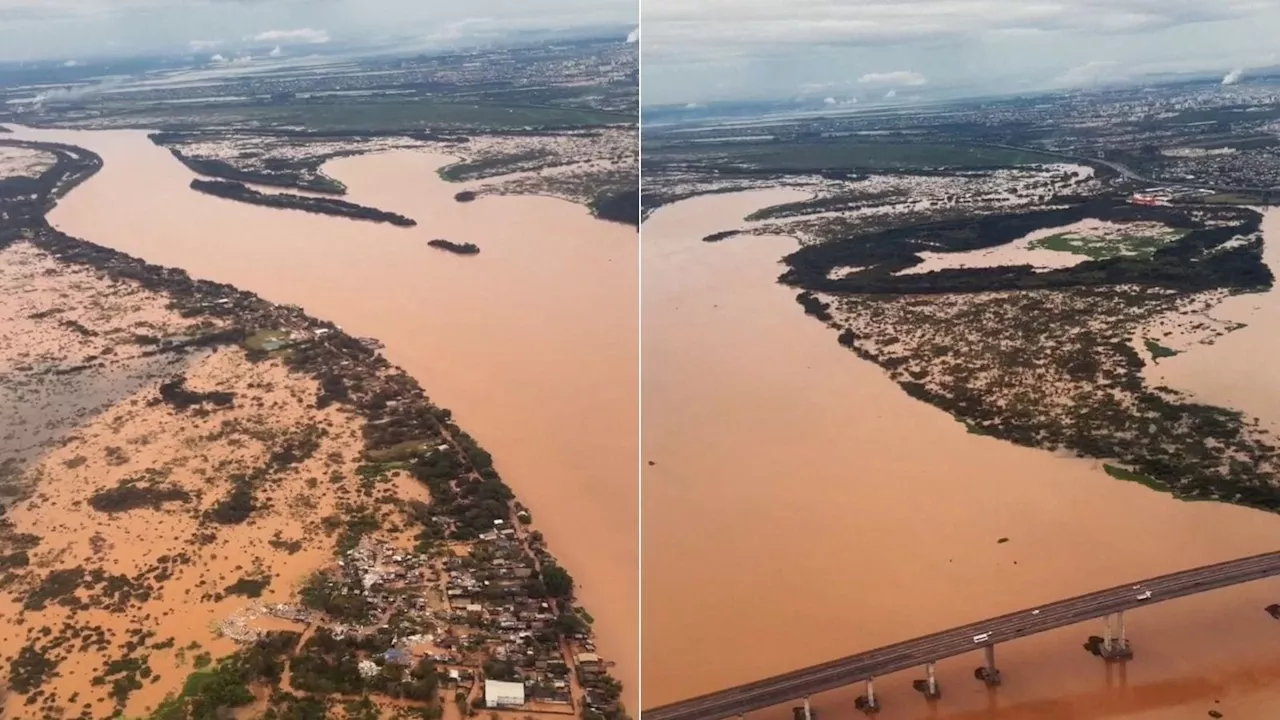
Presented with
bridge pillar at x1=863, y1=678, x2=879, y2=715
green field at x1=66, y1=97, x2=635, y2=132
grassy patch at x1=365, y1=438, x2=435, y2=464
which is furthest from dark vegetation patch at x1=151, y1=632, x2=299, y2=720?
green field at x1=66, y1=97, x2=635, y2=132

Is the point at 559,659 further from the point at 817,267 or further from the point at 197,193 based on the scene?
the point at 197,193

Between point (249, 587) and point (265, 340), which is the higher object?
point (265, 340)

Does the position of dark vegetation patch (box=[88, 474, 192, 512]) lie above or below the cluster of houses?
above

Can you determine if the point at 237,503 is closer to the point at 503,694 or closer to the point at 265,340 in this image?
the point at 503,694

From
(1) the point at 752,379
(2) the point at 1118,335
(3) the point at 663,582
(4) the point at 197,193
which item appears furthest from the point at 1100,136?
(3) the point at 663,582

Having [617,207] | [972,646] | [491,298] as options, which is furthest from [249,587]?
[617,207]

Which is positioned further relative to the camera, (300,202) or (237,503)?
(300,202)

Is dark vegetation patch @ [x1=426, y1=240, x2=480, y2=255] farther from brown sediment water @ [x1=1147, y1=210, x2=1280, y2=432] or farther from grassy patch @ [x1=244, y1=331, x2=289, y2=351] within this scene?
brown sediment water @ [x1=1147, y1=210, x2=1280, y2=432]

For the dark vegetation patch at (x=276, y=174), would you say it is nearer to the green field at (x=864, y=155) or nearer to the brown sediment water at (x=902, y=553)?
the green field at (x=864, y=155)
